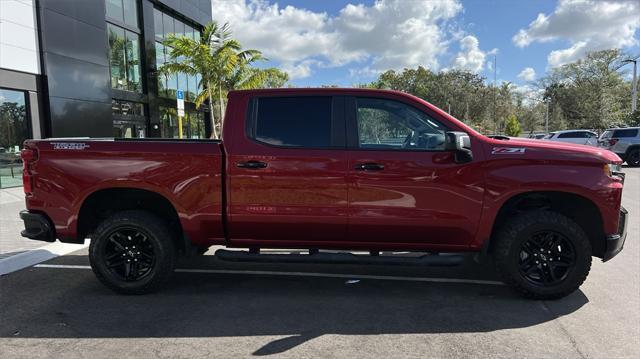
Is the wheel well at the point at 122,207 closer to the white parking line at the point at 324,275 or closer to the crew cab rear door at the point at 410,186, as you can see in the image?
the white parking line at the point at 324,275

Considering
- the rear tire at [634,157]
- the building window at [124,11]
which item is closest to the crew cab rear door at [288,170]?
the building window at [124,11]

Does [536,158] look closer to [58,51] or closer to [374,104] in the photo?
A: [374,104]

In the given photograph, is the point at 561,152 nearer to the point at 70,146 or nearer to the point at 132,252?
the point at 132,252

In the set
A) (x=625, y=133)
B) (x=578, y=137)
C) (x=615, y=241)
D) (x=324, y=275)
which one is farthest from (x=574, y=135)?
(x=324, y=275)

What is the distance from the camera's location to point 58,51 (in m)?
14.7

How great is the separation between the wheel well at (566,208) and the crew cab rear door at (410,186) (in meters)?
0.42

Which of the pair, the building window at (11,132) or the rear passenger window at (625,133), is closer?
the building window at (11,132)

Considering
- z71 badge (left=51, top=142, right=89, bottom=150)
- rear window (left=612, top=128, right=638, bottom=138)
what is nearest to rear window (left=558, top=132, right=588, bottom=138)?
rear window (left=612, top=128, right=638, bottom=138)

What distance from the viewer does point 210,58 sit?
73.4 ft

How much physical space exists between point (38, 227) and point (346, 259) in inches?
119

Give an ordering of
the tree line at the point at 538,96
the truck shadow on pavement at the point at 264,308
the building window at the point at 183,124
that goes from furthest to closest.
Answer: the tree line at the point at 538,96 → the building window at the point at 183,124 → the truck shadow on pavement at the point at 264,308

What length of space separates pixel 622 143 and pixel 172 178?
21720 millimetres

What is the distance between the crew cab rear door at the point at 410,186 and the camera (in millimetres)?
4090

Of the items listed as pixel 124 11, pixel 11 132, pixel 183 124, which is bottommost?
pixel 11 132
